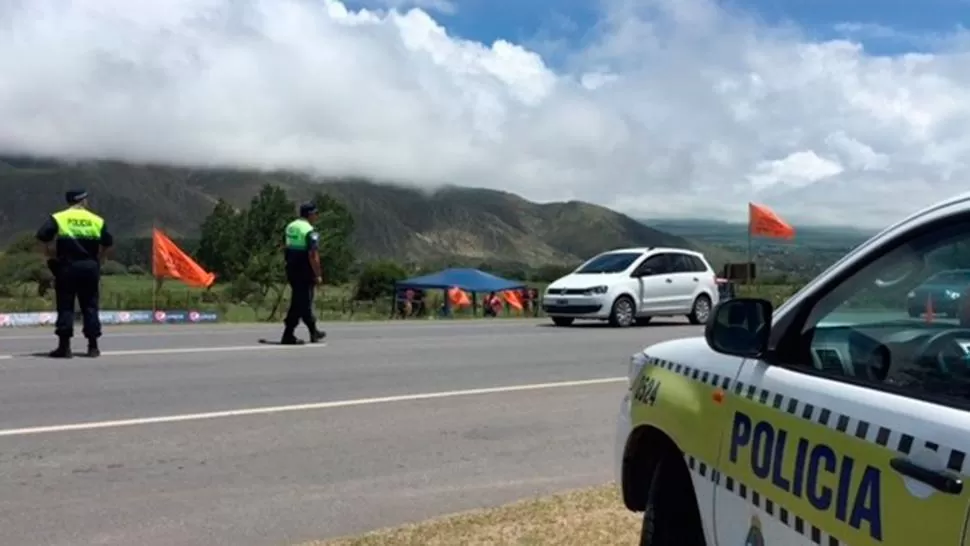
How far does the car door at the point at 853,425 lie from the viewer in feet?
7.44

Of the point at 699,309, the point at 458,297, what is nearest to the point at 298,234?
the point at 699,309

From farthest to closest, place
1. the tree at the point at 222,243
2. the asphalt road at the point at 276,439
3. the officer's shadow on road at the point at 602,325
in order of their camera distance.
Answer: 1. the tree at the point at 222,243
2. the officer's shadow on road at the point at 602,325
3. the asphalt road at the point at 276,439

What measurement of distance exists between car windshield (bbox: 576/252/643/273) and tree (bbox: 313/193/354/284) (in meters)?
67.7

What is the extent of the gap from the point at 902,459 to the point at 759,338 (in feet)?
2.73

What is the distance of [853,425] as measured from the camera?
8.40 feet

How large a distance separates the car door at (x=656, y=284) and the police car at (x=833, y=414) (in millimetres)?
17236

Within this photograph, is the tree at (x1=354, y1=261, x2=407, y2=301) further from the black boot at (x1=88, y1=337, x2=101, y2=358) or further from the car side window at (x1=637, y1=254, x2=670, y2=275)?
the black boot at (x1=88, y1=337, x2=101, y2=358)

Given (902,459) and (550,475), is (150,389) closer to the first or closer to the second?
(550,475)

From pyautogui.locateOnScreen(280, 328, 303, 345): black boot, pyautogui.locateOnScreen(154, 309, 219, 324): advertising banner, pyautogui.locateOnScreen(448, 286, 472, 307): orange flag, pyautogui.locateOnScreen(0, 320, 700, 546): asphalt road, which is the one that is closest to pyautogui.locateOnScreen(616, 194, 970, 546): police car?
pyautogui.locateOnScreen(0, 320, 700, 546): asphalt road

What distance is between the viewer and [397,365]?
1180 cm

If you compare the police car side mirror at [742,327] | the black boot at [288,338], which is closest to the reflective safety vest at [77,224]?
the black boot at [288,338]

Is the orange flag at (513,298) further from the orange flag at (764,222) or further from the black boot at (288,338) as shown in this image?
the black boot at (288,338)

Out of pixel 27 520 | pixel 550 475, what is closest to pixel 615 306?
pixel 550 475

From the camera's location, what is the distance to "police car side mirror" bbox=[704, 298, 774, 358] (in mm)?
3133
